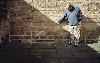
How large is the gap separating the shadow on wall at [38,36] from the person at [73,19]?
1.15 feet

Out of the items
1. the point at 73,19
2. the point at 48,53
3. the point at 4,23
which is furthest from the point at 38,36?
the point at 73,19

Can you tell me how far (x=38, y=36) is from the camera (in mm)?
11648

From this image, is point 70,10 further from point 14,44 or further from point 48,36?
point 14,44

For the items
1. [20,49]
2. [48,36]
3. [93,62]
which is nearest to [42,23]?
[48,36]

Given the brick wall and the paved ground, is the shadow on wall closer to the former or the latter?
the paved ground

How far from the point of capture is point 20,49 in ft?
36.8

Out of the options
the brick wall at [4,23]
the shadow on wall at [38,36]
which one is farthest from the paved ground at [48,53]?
the brick wall at [4,23]

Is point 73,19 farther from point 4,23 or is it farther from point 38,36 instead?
point 4,23

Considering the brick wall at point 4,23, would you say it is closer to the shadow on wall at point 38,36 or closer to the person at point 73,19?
the shadow on wall at point 38,36

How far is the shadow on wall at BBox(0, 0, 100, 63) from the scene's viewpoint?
1113 centimetres

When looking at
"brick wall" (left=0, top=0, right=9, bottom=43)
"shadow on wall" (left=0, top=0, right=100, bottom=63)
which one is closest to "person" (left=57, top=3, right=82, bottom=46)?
"shadow on wall" (left=0, top=0, right=100, bottom=63)

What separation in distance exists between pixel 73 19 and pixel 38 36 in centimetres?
152

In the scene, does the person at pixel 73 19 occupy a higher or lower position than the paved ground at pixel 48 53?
higher

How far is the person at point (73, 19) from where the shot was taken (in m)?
11.0
